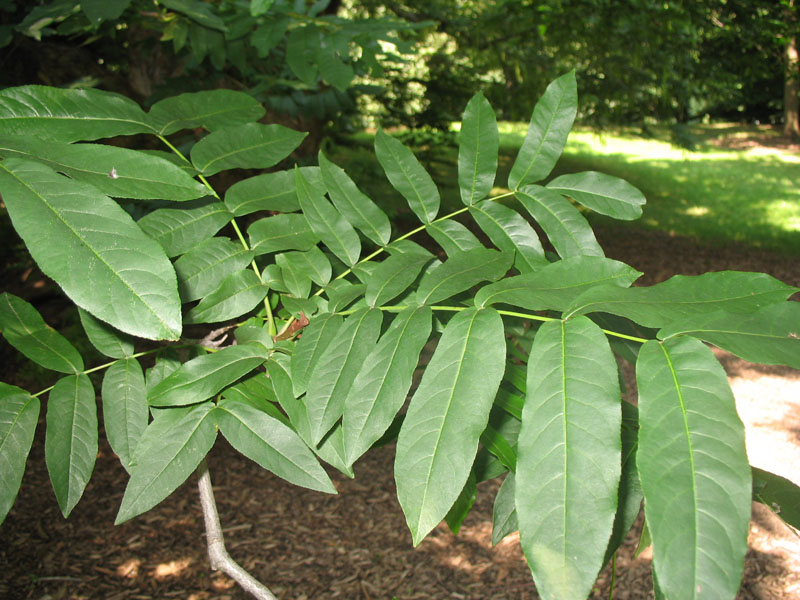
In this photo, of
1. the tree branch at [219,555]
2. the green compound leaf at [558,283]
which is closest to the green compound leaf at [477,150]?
the green compound leaf at [558,283]

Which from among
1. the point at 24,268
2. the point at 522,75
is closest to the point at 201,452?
the point at 24,268

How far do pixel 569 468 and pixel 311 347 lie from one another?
1.51 ft

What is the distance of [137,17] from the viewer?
9.22 ft

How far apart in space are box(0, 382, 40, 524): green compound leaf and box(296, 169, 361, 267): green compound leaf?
0.57 m

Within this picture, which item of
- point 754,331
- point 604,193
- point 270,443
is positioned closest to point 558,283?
point 754,331

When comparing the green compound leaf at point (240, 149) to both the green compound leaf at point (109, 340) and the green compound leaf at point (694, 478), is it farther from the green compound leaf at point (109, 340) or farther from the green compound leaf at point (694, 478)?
the green compound leaf at point (694, 478)

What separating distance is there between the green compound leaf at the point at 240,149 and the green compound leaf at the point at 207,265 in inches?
6.1

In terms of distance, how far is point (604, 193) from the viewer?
1240 millimetres

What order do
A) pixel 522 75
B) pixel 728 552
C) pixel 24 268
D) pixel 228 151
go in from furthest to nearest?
pixel 522 75, pixel 24 268, pixel 228 151, pixel 728 552

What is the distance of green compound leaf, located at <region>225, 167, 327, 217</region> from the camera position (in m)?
1.23

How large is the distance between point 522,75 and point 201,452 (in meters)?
6.15

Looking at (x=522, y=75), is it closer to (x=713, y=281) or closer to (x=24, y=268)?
(x=24, y=268)

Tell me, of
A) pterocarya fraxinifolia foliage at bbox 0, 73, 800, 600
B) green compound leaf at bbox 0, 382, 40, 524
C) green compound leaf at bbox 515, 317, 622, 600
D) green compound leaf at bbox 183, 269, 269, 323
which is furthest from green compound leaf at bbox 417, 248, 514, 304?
green compound leaf at bbox 0, 382, 40, 524

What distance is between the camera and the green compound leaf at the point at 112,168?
85 centimetres
